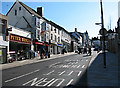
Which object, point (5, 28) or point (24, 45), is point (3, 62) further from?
point (24, 45)

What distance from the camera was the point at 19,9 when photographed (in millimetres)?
31719

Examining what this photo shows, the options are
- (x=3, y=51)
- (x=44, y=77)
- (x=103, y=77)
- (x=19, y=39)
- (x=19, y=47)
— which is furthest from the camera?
(x=19, y=47)

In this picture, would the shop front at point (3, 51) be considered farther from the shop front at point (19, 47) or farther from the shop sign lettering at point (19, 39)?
the shop sign lettering at point (19, 39)

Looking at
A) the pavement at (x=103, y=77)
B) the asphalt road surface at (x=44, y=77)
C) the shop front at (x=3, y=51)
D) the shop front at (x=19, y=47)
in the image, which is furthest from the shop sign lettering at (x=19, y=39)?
the pavement at (x=103, y=77)

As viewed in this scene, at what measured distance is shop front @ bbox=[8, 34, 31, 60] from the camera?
2184 cm

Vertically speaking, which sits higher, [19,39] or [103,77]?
[19,39]

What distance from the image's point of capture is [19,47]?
26.0 m

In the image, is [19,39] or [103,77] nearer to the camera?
[103,77]

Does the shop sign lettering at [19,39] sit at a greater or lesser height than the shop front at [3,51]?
greater

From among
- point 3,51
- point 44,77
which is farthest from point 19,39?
point 44,77

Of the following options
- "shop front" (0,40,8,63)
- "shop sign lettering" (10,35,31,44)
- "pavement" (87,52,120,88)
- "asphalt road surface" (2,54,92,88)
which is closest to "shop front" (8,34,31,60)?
"shop sign lettering" (10,35,31,44)

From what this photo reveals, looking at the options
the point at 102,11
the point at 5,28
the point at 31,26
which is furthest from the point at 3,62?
the point at 102,11

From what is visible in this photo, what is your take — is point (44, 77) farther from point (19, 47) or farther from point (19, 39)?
point (19, 47)

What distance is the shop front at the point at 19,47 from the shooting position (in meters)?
21.8
